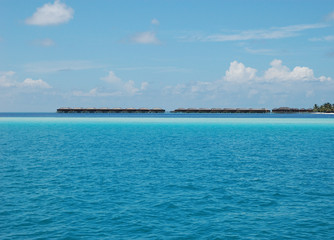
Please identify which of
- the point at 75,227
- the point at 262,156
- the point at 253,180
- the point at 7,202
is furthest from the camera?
the point at 262,156

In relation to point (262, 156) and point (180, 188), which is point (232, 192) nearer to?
point (180, 188)

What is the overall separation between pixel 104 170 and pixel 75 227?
14.4m

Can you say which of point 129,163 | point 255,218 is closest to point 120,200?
point 255,218

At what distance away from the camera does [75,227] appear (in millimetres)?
15883

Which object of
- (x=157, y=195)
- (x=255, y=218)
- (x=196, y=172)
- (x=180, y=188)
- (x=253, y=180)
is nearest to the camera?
(x=255, y=218)

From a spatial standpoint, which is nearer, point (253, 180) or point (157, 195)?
point (157, 195)

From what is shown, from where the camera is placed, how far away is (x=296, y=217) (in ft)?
56.6

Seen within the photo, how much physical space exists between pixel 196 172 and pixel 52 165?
45.2ft

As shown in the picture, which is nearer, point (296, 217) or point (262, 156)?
point (296, 217)

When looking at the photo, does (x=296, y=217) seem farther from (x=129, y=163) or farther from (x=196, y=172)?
(x=129, y=163)

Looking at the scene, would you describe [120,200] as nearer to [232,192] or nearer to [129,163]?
[232,192]

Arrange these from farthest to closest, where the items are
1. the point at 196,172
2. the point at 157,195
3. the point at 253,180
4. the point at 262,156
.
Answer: the point at 262,156
the point at 196,172
the point at 253,180
the point at 157,195

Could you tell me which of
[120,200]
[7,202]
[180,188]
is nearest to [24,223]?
[7,202]

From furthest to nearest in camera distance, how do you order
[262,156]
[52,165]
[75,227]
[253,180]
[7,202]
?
[262,156], [52,165], [253,180], [7,202], [75,227]
